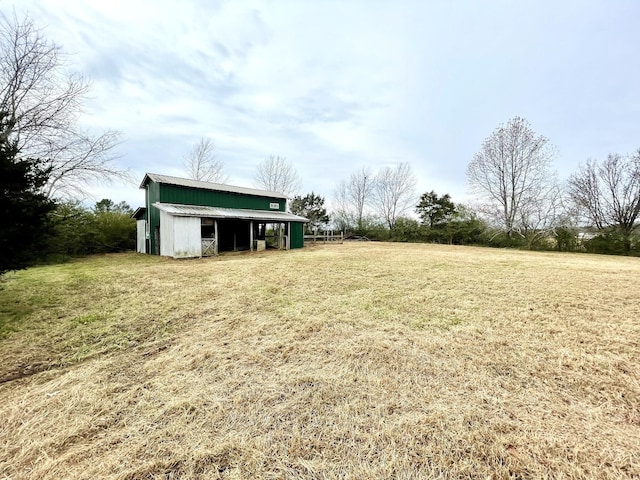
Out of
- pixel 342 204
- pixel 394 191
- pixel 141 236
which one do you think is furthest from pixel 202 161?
pixel 394 191

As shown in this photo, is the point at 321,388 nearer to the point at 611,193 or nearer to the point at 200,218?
the point at 200,218

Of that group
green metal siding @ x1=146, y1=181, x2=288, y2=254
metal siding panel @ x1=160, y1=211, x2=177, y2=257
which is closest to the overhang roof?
green metal siding @ x1=146, y1=181, x2=288, y2=254

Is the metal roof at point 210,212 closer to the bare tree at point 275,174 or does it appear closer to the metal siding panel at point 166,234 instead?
the metal siding panel at point 166,234

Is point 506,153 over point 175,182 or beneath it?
over

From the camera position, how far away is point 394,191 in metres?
33.5

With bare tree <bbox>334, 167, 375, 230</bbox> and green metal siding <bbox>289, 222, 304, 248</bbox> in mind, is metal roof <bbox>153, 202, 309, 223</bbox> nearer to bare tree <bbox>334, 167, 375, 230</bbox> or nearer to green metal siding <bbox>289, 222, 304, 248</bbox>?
green metal siding <bbox>289, 222, 304, 248</bbox>

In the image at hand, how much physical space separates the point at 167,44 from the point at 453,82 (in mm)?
13696

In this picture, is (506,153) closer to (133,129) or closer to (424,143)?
(424,143)

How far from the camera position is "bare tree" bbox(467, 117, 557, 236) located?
71.8ft

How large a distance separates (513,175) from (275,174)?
78.8ft

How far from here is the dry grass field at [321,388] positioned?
5.31 feet

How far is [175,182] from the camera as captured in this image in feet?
46.4

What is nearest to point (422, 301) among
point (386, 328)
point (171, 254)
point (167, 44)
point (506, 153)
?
point (386, 328)

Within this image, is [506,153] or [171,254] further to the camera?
[506,153]
